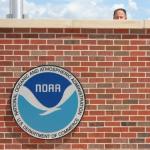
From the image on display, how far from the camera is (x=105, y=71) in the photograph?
6430 millimetres

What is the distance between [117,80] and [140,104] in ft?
1.41

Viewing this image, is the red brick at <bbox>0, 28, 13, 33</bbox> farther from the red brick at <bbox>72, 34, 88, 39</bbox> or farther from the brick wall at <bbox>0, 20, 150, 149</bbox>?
the red brick at <bbox>72, 34, 88, 39</bbox>

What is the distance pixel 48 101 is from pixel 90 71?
663 mm

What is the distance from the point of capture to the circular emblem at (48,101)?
638cm

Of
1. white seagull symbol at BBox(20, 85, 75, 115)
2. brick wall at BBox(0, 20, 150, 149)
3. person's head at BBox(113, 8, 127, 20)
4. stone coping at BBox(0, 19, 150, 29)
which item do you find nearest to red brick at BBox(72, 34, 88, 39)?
brick wall at BBox(0, 20, 150, 149)

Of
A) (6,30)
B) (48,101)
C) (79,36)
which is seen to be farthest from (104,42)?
(6,30)

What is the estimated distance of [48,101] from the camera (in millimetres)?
6398

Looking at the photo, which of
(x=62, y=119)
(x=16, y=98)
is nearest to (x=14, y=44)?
(x=16, y=98)

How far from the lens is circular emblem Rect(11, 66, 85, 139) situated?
6.38 meters

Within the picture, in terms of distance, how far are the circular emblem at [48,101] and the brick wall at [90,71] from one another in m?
0.08

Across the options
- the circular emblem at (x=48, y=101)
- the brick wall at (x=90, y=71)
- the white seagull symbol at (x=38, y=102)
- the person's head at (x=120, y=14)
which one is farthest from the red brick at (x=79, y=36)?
the person's head at (x=120, y=14)

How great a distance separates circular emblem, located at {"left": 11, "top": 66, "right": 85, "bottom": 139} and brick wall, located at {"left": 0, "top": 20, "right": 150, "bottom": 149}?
0.08 m

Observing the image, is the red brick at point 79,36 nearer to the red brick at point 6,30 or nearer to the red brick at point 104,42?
the red brick at point 104,42

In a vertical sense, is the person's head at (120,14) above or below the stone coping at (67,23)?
above
